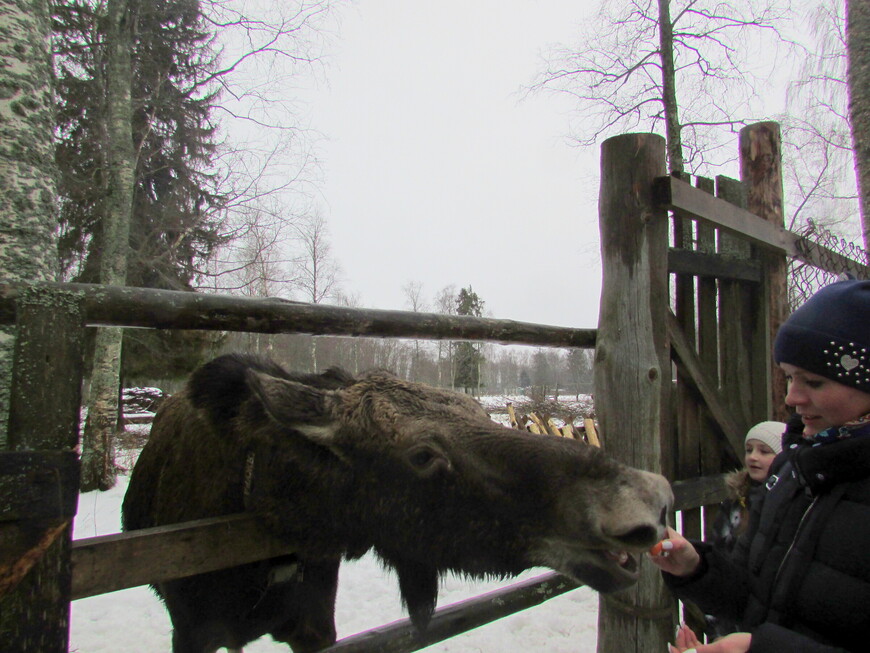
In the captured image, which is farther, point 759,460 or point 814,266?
point 814,266

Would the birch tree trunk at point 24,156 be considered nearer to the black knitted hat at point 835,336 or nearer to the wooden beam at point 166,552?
the wooden beam at point 166,552

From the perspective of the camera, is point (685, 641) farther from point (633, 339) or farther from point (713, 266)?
point (713, 266)

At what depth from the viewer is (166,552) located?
59.9 inches

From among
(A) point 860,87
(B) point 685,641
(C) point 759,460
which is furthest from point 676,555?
(A) point 860,87

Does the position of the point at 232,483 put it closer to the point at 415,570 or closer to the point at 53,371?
the point at 415,570

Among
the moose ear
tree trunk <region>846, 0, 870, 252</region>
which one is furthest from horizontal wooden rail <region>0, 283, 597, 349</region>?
tree trunk <region>846, 0, 870, 252</region>

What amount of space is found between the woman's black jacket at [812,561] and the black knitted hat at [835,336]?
195 mm

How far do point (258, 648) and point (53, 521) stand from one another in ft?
12.0

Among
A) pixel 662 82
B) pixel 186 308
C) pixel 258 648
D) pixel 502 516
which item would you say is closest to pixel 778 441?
pixel 502 516

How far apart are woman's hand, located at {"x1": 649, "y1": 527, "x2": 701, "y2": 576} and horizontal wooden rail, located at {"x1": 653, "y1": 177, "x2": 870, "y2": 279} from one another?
5.81ft

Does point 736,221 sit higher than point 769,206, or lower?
lower

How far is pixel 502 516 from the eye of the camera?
1.69 meters

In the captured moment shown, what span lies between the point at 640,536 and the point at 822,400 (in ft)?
2.19

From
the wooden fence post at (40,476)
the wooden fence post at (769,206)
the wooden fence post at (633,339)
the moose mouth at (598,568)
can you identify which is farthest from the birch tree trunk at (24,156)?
the wooden fence post at (769,206)
